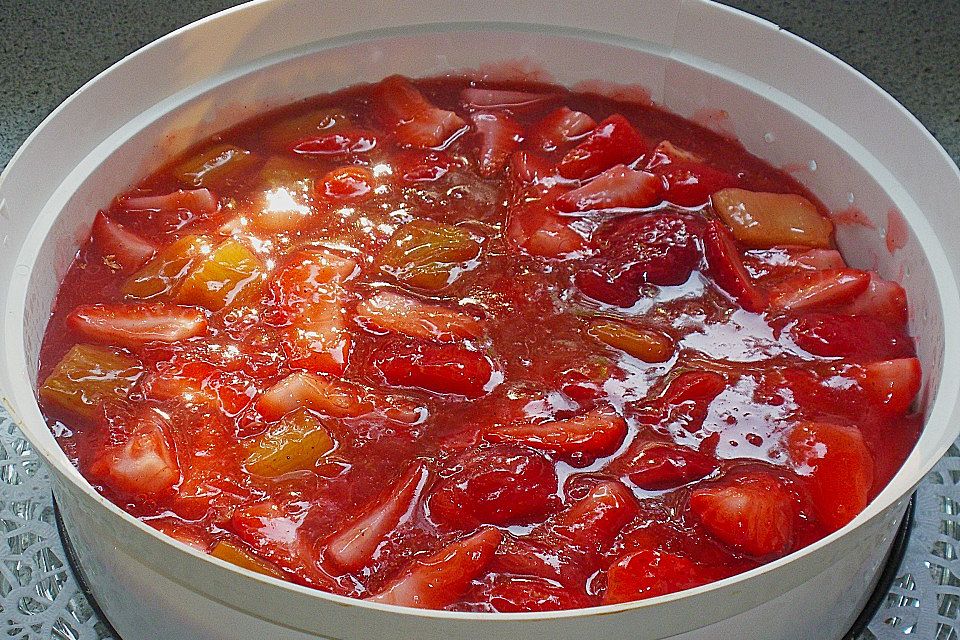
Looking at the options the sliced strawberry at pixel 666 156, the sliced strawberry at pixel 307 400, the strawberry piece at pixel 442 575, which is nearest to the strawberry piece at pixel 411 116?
the sliced strawberry at pixel 666 156

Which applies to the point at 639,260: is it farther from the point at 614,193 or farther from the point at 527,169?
the point at 527,169

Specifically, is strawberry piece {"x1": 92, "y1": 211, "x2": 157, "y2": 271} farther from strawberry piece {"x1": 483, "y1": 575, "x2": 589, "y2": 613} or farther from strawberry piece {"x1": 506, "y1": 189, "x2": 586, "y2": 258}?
strawberry piece {"x1": 483, "y1": 575, "x2": 589, "y2": 613}

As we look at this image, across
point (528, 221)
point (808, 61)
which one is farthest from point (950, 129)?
point (528, 221)

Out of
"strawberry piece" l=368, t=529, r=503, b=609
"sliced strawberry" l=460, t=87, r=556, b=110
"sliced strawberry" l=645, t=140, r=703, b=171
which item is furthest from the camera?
"sliced strawberry" l=460, t=87, r=556, b=110

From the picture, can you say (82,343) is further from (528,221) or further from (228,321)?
(528,221)

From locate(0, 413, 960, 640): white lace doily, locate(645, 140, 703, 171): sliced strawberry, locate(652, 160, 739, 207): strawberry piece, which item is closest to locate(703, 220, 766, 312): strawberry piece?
locate(652, 160, 739, 207): strawberry piece
